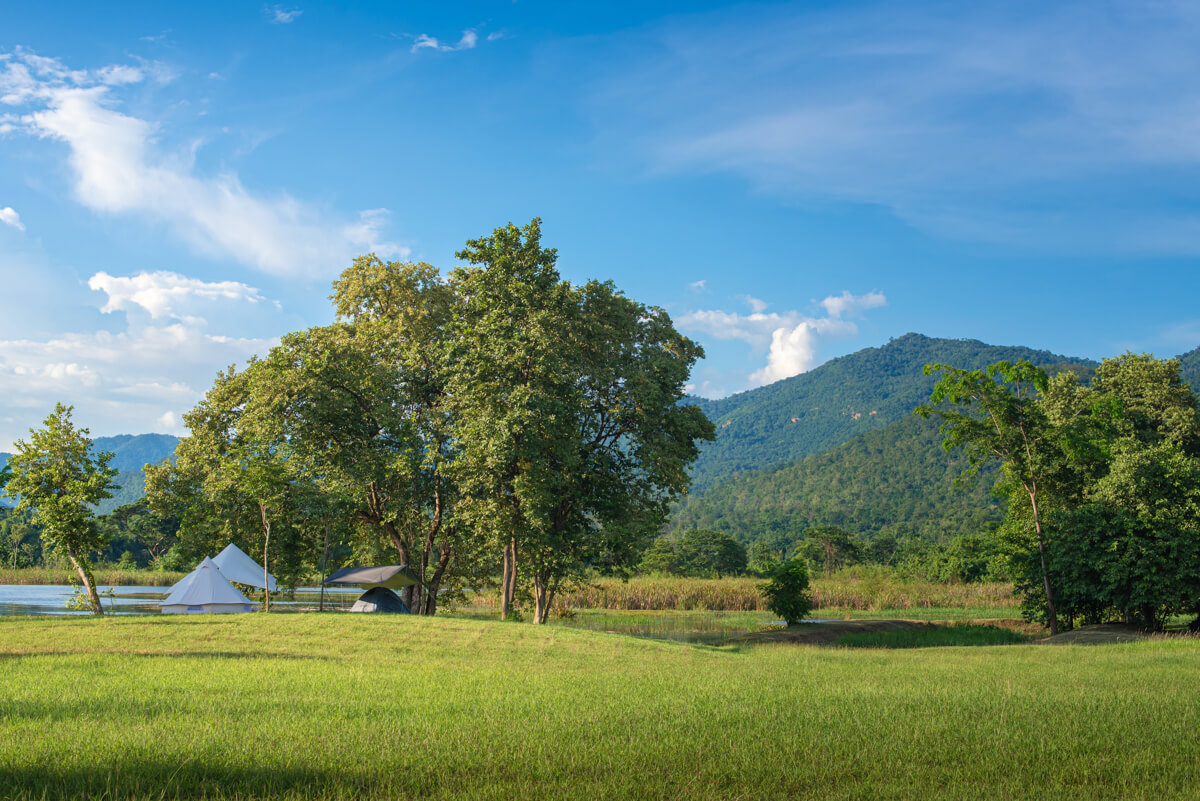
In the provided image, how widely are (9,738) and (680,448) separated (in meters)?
22.3

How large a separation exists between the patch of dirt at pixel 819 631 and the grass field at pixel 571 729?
12.0 metres

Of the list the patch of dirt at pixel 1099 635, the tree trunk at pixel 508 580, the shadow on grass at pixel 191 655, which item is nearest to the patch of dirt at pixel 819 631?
the patch of dirt at pixel 1099 635

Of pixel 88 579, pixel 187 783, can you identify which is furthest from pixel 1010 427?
pixel 88 579

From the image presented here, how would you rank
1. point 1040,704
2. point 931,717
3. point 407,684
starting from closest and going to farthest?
point 931,717
point 1040,704
point 407,684

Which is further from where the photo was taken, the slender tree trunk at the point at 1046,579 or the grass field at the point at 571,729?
the slender tree trunk at the point at 1046,579

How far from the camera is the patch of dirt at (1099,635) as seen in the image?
24.1 metres

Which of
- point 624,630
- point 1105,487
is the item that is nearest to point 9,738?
point 624,630

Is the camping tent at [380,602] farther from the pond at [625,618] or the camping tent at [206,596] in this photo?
the camping tent at [206,596]

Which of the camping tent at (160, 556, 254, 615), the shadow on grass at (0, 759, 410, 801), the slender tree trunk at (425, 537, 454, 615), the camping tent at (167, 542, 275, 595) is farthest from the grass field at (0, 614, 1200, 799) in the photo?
the camping tent at (167, 542, 275, 595)

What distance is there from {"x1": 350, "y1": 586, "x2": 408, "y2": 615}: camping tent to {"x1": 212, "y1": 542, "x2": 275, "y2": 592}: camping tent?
4.04 m

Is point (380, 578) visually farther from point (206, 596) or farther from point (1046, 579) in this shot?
point (1046, 579)

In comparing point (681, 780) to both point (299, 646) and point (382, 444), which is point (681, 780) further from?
point (382, 444)

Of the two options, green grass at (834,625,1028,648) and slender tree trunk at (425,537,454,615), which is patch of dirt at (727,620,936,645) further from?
slender tree trunk at (425,537,454,615)

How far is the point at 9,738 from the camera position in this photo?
6805 mm
